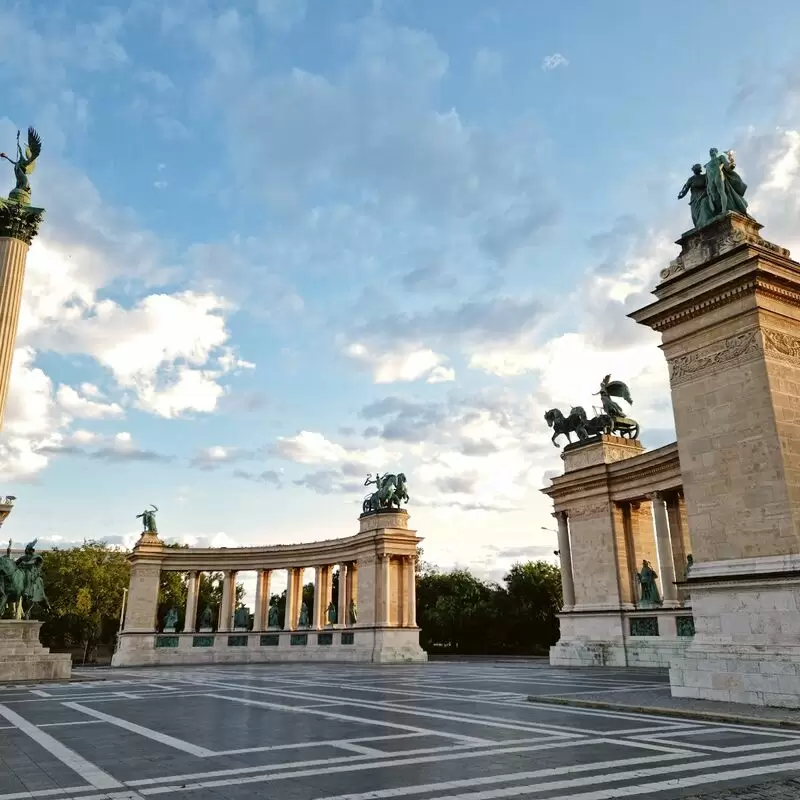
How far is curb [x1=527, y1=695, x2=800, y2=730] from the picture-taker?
12836 mm

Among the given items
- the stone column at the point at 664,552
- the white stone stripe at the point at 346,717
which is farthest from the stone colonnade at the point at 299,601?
the white stone stripe at the point at 346,717

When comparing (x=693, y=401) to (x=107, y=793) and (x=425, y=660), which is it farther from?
(x=425, y=660)

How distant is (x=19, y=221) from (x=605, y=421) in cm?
3488

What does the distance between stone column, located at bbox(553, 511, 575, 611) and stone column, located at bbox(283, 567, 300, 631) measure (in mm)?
27169

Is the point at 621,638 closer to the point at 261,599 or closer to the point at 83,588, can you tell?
the point at 261,599

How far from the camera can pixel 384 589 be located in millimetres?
51906

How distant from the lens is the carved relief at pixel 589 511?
3900cm

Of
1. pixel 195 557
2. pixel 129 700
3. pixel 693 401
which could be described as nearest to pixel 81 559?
pixel 195 557

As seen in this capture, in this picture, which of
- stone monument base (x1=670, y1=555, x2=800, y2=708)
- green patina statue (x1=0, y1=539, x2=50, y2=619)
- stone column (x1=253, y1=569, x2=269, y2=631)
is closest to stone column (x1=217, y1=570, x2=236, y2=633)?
stone column (x1=253, y1=569, x2=269, y2=631)

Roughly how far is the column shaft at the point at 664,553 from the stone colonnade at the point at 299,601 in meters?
22.2

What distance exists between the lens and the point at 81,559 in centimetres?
7631

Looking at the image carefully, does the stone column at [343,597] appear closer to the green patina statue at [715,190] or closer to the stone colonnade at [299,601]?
the stone colonnade at [299,601]

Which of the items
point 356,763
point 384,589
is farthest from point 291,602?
point 356,763

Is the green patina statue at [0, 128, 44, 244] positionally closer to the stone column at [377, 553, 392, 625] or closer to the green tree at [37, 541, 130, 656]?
the stone column at [377, 553, 392, 625]
